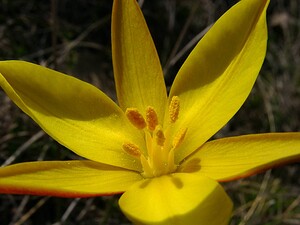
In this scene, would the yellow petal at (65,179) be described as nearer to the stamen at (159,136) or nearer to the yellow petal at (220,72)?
the stamen at (159,136)

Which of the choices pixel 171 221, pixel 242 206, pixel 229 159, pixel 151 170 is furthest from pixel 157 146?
pixel 242 206

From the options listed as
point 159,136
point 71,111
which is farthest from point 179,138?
point 71,111

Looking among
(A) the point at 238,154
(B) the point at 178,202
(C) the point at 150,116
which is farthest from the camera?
(C) the point at 150,116

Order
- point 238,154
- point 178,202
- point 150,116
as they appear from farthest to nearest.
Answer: point 150,116, point 238,154, point 178,202

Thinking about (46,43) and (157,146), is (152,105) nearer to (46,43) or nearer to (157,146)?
(157,146)

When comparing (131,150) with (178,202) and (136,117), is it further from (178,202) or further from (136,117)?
(178,202)

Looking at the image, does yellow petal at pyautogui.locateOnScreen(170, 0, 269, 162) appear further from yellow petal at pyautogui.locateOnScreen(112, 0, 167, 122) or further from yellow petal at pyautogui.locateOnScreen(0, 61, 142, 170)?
yellow petal at pyautogui.locateOnScreen(0, 61, 142, 170)
